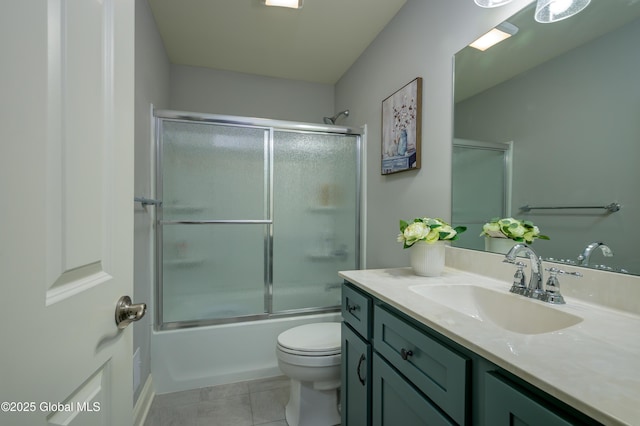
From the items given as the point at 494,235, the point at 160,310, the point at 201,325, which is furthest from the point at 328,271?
the point at 494,235

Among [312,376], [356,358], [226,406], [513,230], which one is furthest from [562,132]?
[226,406]

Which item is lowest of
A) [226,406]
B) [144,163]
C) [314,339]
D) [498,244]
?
[226,406]

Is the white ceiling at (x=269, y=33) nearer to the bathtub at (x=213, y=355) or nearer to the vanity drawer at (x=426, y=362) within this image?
the vanity drawer at (x=426, y=362)

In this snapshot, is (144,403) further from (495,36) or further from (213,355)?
(495,36)

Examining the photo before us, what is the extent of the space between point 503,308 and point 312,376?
3.24ft

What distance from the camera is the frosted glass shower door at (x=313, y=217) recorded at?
219 cm

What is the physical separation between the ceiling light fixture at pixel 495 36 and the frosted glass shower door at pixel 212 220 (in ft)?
4.70

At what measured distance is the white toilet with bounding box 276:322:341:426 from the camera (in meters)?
1.46

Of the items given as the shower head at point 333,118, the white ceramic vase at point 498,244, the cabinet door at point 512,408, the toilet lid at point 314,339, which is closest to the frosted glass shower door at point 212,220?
the toilet lid at point 314,339

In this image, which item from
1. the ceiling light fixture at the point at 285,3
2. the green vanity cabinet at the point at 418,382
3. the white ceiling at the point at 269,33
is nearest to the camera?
the green vanity cabinet at the point at 418,382

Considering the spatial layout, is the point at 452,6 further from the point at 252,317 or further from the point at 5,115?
→ the point at 252,317

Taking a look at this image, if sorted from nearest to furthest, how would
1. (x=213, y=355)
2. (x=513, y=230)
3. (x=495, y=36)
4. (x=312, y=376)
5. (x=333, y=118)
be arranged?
(x=513, y=230), (x=495, y=36), (x=312, y=376), (x=213, y=355), (x=333, y=118)

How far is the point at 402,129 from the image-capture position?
174cm

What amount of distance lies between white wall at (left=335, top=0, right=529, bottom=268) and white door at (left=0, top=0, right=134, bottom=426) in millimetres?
1368
